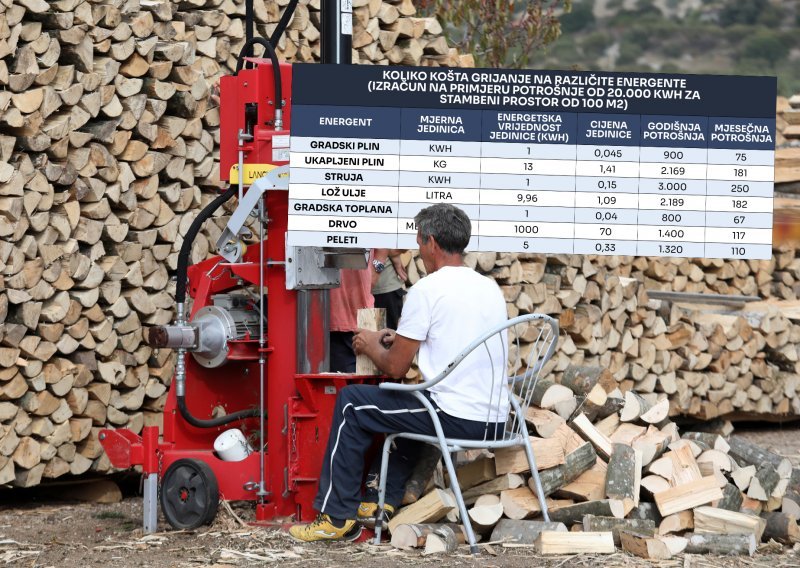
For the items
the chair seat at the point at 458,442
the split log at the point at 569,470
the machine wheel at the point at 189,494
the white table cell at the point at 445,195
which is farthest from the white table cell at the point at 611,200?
the machine wheel at the point at 189,494

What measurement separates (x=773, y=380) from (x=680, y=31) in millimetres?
32332

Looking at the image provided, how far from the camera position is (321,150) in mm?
6105

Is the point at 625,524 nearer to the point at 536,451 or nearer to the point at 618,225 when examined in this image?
the point at 536,451

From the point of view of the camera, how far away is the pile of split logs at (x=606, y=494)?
5.74m

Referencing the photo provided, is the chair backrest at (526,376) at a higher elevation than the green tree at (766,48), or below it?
below

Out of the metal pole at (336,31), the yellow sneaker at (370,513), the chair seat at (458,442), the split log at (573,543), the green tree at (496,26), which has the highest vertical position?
the green tree at (496,26)

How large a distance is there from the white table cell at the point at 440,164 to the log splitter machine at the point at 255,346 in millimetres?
466

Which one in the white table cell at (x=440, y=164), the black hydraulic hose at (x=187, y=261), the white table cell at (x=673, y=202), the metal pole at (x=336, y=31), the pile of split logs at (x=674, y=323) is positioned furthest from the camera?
the pile of split logs at (x=674, y=323)

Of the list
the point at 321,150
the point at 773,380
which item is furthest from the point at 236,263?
the point at 773,380

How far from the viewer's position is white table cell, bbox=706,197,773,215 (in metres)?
6.33

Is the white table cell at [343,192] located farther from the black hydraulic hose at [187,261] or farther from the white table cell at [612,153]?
the white table cell at [612,153]

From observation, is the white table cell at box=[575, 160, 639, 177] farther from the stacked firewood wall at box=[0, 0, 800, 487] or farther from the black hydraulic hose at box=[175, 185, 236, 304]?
the black hydraulic hose at box=[175, 185, 236, 304]

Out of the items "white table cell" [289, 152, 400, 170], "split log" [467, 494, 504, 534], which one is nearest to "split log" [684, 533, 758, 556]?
"split log" [467, 494, 504, 534]

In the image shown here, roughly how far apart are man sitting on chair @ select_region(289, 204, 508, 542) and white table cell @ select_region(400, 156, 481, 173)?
462 mm
